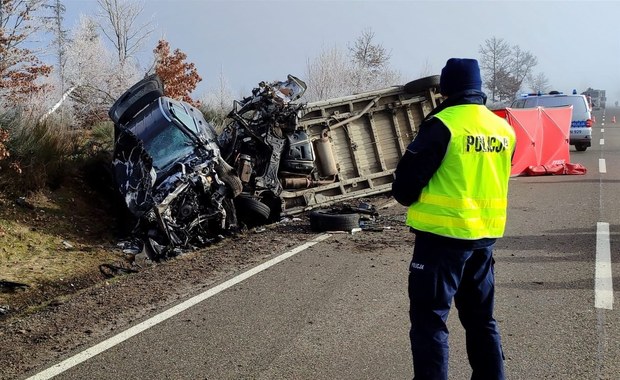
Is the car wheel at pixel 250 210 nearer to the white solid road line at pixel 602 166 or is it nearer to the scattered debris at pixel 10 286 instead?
the scattered debris at pixel 10 286

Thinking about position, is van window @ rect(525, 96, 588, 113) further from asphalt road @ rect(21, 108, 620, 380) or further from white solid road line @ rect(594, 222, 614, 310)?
asphalt road @ rect(21, 108, 620, 380)

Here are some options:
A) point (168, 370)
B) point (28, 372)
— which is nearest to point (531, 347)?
point (168, 370)

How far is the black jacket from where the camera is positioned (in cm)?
294

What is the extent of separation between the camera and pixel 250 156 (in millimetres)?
9633

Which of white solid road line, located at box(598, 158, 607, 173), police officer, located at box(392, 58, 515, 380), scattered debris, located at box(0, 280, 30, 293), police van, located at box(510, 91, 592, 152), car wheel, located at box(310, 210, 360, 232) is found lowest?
white solid road line, located at box(598, 158, 607, 173)

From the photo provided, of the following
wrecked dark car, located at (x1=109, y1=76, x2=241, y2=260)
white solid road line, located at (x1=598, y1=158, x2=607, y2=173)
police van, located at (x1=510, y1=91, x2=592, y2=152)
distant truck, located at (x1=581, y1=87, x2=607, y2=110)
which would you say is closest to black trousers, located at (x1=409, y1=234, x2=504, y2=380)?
wrecked dark car, located at (x1=109, y1=76, x2=241, y2=260)

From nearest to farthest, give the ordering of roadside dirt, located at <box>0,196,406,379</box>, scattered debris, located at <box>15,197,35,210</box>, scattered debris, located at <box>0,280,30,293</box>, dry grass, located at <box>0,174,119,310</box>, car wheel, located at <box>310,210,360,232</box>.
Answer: roadside dirt, located at <box>0,196,406,379</box>, scattered debris, located at <box>0,280,30,293</box>, dry grass, located at <box>0,174,119,310</box>, scattered debris, located at <box>15,197,35,210</box>, car wheel, located at <box>310,210,360,232</box>

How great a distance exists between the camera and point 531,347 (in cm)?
412

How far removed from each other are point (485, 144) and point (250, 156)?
6906 millimetres

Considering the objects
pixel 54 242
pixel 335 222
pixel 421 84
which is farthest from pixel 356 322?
pixel 421 84

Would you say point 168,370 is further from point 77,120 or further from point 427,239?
point 77,120

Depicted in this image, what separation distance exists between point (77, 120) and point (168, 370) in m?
14.8

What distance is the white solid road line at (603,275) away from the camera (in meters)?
5.05

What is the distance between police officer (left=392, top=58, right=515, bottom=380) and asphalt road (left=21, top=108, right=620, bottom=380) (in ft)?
2.89
